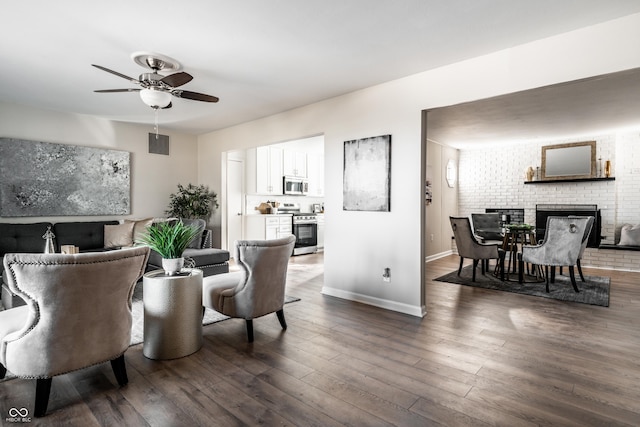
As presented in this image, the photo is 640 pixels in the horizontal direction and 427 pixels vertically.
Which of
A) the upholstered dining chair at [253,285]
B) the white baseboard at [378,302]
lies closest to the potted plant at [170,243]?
the upholstered dining chair at [253,285]

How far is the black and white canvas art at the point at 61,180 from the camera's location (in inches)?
181

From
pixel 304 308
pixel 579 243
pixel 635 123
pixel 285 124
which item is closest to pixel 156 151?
pixel 285 124

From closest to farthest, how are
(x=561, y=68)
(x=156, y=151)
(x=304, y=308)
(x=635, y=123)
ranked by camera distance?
1. (x=561, y=68)
2. (x=304, y=308)
3. (x=635, y=123)
4. (x=156, y=151)

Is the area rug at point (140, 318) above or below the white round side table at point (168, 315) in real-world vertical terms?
below

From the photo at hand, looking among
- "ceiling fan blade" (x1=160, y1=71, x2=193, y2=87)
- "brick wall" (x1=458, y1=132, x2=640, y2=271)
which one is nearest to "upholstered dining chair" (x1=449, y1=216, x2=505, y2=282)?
"brick wall" (x1=458, y1=132, x2=640, y2=271)

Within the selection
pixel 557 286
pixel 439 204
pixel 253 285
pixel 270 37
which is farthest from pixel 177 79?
pixel 439 204

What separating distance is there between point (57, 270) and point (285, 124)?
11.9 feet

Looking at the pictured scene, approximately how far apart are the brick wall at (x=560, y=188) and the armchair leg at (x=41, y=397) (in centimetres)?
781

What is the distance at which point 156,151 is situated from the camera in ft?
19.9

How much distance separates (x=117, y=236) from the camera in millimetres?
4945

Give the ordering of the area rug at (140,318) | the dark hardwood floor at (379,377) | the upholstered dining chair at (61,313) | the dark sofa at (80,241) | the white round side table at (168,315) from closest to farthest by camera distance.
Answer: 1. the upholstered dining chair at (61,313)
2. the dark hardwood floor at (379,377)
3. the white round side table at (168,315)
4. the area rug at (140,318)
5. the dark sofa at (80,241)

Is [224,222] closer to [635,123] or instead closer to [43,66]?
[43,66]

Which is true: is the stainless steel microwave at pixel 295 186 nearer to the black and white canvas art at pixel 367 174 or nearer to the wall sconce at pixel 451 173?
the wall sconce at pixel 451 173

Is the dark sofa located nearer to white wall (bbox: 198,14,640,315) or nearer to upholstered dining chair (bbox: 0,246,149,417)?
white wall (bbox: 198,14,640,315)
